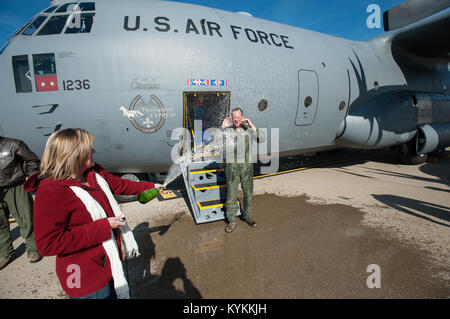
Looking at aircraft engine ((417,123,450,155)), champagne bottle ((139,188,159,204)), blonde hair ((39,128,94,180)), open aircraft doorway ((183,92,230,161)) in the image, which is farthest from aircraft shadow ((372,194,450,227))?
blonde hair ((39,128,94,180))

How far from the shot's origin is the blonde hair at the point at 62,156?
58.7 inches

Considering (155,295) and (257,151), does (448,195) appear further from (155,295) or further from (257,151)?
(155,295)

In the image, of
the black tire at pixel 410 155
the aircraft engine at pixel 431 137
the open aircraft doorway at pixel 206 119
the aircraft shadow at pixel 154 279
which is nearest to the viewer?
the aircraft shadow at pixel 154 279

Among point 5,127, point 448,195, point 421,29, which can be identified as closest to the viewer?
point 5,127

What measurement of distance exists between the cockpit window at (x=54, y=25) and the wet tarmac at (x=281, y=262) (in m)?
4.05

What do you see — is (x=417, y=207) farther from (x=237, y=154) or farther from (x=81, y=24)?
(x=81, y=24)

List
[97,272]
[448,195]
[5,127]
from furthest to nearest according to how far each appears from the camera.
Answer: [448,195] < [5,127] < [97,272]

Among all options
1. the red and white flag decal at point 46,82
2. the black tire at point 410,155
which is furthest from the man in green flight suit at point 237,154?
the black tire at point 410,155

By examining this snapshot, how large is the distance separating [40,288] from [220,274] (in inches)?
92.2

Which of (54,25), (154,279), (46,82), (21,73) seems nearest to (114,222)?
(154,279)

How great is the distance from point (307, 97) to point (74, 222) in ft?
19.3

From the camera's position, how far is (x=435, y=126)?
26.6 ft

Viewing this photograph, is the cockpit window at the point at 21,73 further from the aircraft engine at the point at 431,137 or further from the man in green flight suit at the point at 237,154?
the aircraft engine at the point at 431,137

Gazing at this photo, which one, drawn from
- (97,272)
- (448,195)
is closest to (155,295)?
(97,272)
